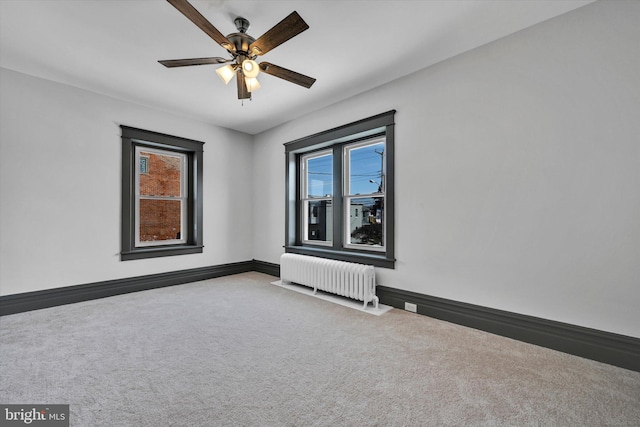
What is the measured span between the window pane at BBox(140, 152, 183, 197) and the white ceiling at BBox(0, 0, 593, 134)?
107cm

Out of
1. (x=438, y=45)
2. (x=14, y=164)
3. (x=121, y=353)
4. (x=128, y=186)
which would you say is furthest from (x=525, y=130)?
(x=14, y=164)

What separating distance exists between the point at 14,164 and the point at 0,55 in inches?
45.2

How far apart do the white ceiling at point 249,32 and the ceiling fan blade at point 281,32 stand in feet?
0.96

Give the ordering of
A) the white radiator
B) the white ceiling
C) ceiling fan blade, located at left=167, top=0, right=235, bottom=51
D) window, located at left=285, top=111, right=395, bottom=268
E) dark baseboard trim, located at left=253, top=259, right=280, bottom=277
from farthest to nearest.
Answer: dark baseboard trim, located at left=253, top=259, right=280, bottom=277
window, located at left=285, top=111, right=395, bottom=268
the white radiator
the white ceiling
ceiling fan blade, located at left=167, top=0, right=235, bottom=51

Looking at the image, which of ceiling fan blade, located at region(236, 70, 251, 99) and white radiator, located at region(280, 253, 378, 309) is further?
white radiator, located at region(280, 253, 378, 309)

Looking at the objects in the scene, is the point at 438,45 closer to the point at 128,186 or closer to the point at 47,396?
the point at 47,396

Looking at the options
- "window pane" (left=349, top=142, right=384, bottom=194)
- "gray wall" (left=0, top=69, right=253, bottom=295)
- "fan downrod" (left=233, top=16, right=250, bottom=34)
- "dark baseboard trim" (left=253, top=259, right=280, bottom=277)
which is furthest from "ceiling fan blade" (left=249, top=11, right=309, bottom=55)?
"dark baseboard trim" (left=253, top=259, right=280, bottom=277)

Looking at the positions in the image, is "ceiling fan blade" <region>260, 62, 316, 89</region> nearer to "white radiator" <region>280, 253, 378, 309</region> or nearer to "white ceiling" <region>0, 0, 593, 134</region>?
"white ceiling" <region>0, 0, 593, 134</region>

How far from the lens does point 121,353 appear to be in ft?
7.18

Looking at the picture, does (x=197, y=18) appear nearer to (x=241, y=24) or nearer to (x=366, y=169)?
(x=241, y=24)

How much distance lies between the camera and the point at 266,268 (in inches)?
202

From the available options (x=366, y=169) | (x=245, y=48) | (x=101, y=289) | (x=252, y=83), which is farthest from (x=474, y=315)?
(x=101, y=289)

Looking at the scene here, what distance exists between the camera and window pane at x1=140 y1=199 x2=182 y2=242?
4270 millimetres

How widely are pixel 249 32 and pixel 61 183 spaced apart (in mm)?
3083
